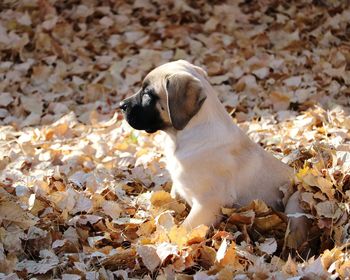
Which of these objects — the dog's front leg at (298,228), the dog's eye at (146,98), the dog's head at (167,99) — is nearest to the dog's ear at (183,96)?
the dog's head at (167,99)

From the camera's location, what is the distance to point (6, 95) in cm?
550

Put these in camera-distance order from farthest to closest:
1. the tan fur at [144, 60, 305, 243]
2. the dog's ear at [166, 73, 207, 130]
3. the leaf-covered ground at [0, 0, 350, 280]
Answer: the tan fur at [144, 60, 305, 243] < the dog's ear at [166, 73, 207, 130] < the leaf-covered ground at [0, 0, 350, 280]

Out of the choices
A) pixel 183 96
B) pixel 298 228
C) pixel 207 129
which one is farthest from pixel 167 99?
pixel 298 228

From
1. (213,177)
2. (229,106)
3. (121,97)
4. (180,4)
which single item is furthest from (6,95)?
(213,177)

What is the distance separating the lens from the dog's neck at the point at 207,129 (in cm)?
332

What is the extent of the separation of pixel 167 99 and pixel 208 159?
365 mm

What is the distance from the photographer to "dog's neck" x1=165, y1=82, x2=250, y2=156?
332cm

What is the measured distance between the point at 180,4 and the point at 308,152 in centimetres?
348

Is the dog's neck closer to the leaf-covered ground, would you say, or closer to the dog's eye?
the dog's eye

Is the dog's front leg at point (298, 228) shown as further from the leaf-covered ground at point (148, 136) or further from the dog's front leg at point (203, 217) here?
the dog's front leg at point (203, 217)

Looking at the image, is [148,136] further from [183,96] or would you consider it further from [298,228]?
[298,228]

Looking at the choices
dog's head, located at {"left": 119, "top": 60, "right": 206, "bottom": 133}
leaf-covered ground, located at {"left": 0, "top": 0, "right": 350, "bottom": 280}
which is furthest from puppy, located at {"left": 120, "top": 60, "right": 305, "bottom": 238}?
leaf-covered ground, located at {"left": 0, "top": 0, "right": 350, "bottom": 280}

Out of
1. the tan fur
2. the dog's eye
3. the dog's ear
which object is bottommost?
the tan fur

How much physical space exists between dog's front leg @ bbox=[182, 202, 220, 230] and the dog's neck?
0.30 m
